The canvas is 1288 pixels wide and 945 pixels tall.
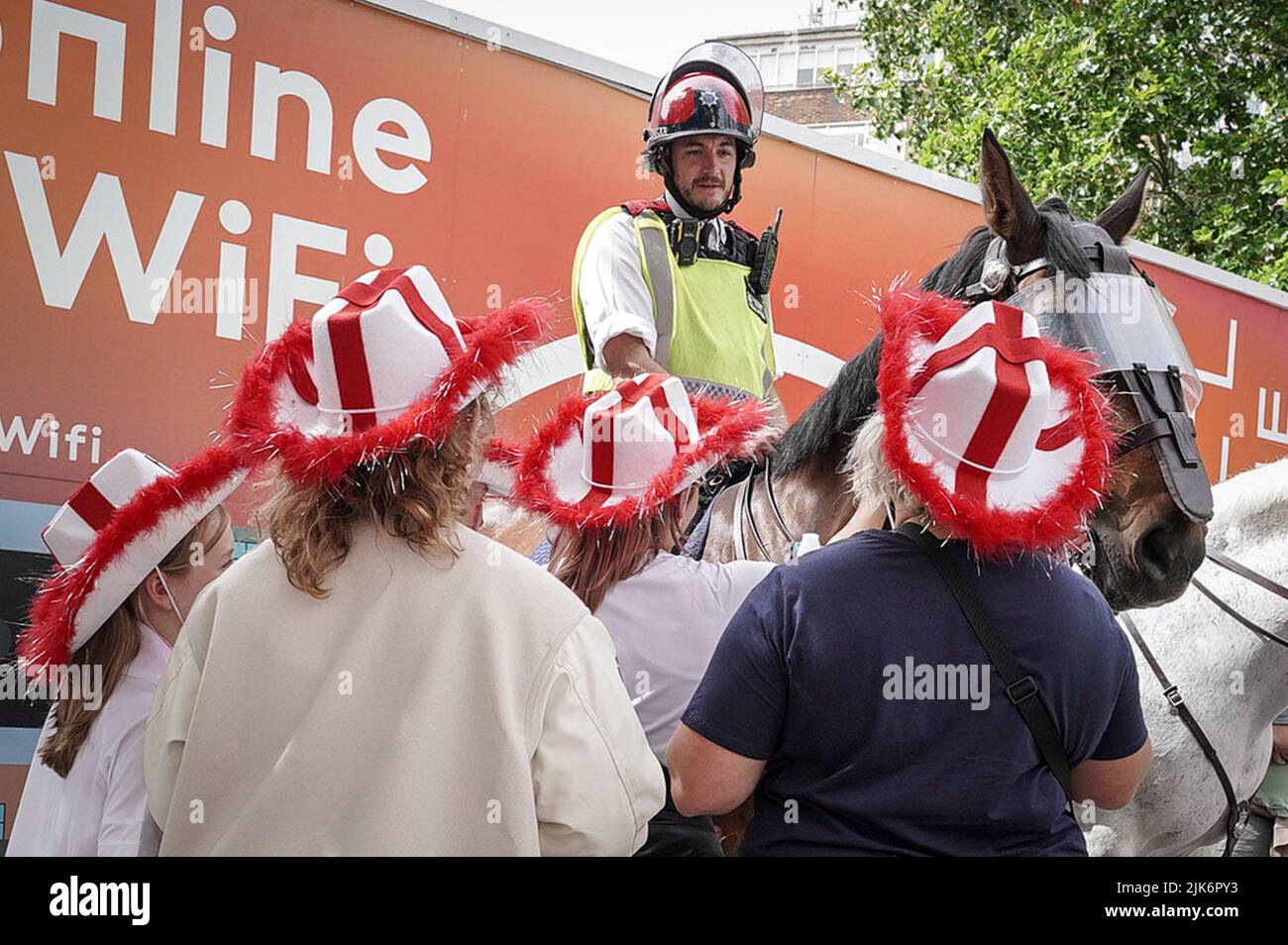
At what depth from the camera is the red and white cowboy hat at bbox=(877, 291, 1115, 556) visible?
7.02 feet

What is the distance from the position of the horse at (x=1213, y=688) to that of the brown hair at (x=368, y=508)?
2786mm

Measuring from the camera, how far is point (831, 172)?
5.85 m

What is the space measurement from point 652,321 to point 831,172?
229 cm

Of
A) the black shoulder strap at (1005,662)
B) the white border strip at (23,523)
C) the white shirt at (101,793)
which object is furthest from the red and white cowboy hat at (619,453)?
the white border strip at (23,523)

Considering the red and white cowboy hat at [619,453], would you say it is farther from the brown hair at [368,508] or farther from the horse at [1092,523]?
the brown hair at [368,508]

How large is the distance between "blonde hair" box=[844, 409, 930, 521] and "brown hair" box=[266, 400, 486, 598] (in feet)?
2.46

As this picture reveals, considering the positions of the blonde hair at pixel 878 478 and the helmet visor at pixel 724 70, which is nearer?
the blonde hair at pixel 878 478

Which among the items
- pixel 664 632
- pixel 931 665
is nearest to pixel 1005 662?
pixel 931 665

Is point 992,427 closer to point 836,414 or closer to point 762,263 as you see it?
point 836,414

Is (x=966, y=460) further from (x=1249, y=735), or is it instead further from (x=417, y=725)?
(x=1249, y=735)

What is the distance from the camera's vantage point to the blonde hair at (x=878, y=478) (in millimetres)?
2215

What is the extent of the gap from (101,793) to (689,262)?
2326 millimetres

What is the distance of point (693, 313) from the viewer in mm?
3971
